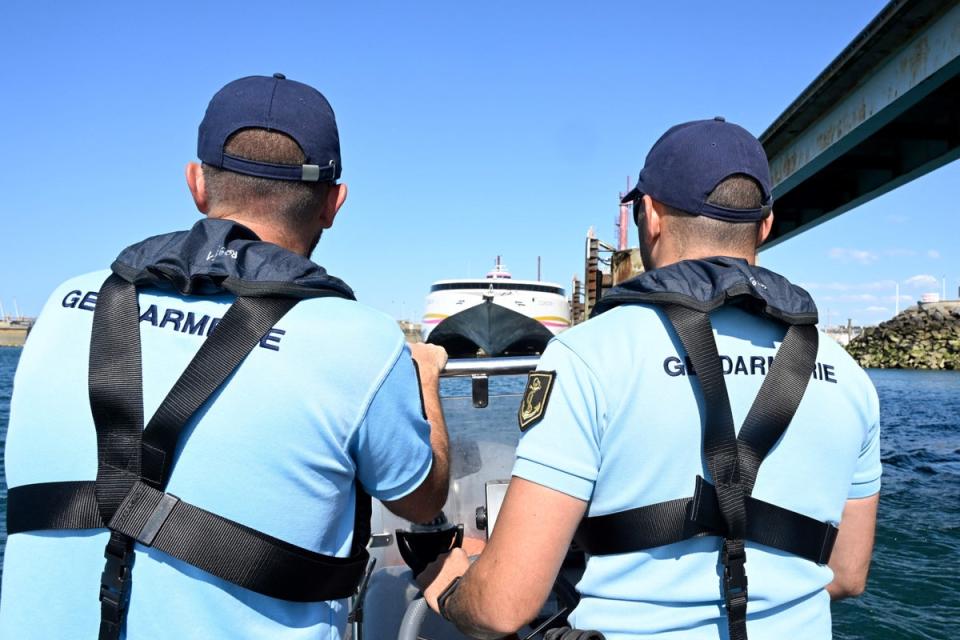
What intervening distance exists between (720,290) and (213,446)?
1.17 m

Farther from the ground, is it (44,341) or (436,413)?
(44,341)

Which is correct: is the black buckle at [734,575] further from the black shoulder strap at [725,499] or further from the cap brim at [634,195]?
the cap brim at [634,195]

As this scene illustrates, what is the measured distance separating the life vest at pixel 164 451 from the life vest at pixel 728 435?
0.72m

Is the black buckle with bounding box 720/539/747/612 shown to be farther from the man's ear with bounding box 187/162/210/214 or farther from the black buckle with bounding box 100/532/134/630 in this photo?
the man's ear with bounding box 187/162/210/214

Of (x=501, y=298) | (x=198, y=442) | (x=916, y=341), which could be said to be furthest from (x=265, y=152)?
(x=916, y=341)

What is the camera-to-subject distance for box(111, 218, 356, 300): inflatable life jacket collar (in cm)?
149

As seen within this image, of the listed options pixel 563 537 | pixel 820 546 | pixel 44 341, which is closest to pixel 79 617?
pixel 44 341

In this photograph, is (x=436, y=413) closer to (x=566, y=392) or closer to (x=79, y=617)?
(x=566, y=392)

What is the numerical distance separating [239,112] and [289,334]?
1.83ft

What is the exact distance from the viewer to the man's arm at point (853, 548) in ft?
6.52

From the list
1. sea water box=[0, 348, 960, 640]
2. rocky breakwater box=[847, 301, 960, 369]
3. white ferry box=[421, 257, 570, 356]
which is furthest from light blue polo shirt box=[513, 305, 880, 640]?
rocky breakwater box=[847, 301, 960, 369]

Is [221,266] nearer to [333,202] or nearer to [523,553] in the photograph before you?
[333,202]

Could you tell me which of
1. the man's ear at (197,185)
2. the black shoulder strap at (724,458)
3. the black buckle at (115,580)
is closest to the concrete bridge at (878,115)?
the black shoulder strap at (724,458)

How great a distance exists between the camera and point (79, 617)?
4.68ft
